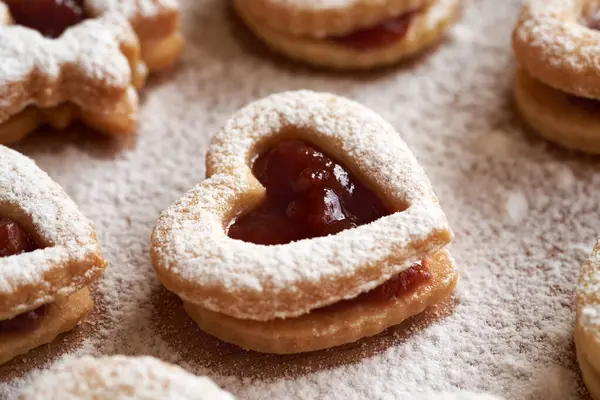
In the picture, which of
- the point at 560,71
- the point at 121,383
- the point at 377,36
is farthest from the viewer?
the point at 377,36

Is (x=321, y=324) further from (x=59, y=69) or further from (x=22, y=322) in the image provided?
(x=59, y=69)

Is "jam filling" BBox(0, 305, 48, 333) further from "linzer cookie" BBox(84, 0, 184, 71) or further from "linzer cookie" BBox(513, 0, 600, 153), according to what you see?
"linzer cookie" BBox(513, 0, 600, 153)

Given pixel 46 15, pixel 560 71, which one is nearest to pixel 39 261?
pixel 46 15

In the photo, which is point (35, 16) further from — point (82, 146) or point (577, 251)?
point (577, 251)

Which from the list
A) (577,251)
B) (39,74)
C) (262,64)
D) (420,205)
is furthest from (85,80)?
(577,251)

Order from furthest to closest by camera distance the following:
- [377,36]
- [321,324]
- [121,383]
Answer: [377,36]
[321,324]
[121,383]

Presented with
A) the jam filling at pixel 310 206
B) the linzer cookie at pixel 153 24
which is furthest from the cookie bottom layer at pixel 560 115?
the linzer cookie at pixel 153 24
